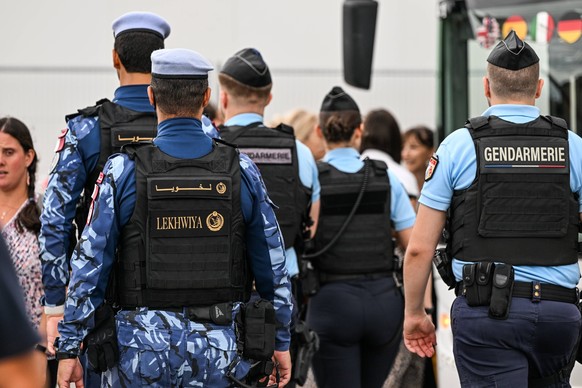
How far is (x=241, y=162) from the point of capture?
175 inches

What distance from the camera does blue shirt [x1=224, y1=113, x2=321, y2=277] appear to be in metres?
5.99

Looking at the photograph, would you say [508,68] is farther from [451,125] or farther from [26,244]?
[451,125]

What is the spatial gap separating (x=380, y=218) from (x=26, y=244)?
1.90 metres

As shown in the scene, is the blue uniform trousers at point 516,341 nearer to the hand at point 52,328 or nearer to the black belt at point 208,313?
the black belt at point 208,313

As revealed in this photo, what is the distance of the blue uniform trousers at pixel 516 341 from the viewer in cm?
461

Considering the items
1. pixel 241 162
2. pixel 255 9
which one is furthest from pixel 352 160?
pixel 255 9

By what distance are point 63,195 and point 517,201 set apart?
179cm

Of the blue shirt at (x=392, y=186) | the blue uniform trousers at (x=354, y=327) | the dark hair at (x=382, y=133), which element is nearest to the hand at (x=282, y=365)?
the blue uniform trousers at (x=354, y=327)

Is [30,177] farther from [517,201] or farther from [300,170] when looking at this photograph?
[517,201]

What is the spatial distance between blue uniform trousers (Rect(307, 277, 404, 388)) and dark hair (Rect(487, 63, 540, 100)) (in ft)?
6.18

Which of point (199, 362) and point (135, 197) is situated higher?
point (135, 197)

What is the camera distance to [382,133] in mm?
8055

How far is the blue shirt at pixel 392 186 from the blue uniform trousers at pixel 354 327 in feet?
1.07

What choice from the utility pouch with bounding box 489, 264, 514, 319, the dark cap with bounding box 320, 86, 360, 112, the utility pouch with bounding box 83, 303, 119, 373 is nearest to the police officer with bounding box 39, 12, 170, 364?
the utility pouch with bounding box 83, 303, 119, 373
